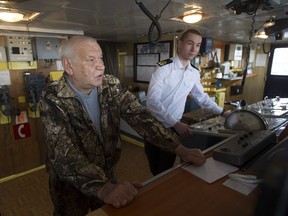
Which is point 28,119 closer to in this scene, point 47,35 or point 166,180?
point 47,35

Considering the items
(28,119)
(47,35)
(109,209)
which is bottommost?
(28,119)

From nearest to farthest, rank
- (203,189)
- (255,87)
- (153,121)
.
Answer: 1. (203,189)
2. (153,121)
3. (255,87)

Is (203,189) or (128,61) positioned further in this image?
(128,61)

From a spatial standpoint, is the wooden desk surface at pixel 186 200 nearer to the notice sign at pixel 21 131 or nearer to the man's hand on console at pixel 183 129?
the man's hand on console at pixel 183 129

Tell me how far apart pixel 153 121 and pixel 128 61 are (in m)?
3.97

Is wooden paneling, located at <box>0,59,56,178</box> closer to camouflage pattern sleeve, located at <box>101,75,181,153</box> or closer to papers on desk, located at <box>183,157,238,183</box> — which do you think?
camouflage pattern sleeve, located at <box>101,75,181,153</box>

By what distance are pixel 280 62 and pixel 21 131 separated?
5601mm

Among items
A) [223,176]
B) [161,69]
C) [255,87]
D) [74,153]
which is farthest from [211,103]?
[255,87]

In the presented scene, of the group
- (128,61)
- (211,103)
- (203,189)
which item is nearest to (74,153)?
(203,189)

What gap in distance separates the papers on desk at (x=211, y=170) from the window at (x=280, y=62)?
504 cm

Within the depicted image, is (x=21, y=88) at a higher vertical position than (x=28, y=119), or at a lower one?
higher

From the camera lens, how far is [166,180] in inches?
34.3

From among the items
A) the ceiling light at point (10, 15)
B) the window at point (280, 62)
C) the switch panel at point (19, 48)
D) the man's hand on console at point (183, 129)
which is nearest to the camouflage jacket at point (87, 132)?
the man's hand on console at point (183, 129)

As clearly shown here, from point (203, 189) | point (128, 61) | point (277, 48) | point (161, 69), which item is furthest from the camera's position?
point (277, 48)
